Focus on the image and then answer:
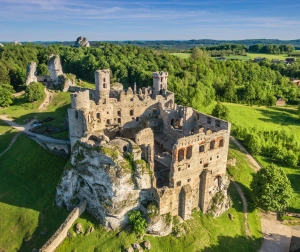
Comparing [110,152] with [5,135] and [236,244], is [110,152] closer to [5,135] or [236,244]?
[236,244]

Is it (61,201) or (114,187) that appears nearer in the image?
(114,187)

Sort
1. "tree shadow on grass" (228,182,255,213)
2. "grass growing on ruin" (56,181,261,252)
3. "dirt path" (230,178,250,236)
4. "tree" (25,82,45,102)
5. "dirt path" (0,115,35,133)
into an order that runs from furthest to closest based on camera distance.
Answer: "tree" (25,82,45,102) → "dirt path" (0,115,35,133) → "tree shadow on grass" (228,182,255,213) → "dirt path" (230,178,250,236) → "grass growing on ruin" (56,181,261,252)

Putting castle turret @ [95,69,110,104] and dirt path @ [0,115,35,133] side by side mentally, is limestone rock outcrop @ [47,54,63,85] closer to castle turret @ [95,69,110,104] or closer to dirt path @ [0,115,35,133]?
dirt path @ [0,115,35,133]

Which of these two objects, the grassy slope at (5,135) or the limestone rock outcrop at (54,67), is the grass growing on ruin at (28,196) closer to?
the grassy slope at (5,135)

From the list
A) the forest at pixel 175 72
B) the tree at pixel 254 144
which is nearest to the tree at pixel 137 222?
the tree at pixel 254 144

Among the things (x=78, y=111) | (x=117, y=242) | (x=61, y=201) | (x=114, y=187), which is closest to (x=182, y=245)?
(x=117, y=242)

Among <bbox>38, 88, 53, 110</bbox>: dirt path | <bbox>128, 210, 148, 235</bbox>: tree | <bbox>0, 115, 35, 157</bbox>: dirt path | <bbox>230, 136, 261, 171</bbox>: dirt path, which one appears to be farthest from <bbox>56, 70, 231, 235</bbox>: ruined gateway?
<bbox>38, 88, 53, 110</bbox>: dirt path

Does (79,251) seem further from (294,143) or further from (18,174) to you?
(294,143)
